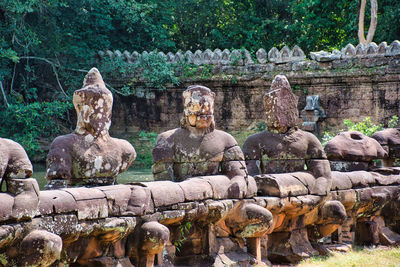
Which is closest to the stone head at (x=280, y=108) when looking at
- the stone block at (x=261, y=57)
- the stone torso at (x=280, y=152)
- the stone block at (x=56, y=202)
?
the stone torso at (x=280, y=152)

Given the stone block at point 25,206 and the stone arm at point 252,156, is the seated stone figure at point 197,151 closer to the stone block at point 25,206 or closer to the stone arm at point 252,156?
the stone arm at point 252,156

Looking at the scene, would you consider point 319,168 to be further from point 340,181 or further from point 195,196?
point 195,196

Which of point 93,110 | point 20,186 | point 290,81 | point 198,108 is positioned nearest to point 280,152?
point 198,108

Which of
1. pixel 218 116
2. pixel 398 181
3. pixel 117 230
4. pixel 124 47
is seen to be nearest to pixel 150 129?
pixel 218 116

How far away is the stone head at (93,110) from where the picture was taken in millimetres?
6156

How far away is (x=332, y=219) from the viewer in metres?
7.50

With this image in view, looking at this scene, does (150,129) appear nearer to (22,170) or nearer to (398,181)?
(398,181)

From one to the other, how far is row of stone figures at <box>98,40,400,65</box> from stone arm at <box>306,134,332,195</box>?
30.3ft

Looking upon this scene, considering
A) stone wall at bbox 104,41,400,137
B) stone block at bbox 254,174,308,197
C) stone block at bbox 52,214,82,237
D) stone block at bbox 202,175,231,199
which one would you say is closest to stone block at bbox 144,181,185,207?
stone block at bbox 202,175,231,199

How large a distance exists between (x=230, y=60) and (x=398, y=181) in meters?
9.27

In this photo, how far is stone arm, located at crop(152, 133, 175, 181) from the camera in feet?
21.4

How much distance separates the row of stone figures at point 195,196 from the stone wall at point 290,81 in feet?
24.0

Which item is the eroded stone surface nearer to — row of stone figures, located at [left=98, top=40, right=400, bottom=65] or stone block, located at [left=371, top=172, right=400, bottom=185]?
stone block, located at [left=371, top=172, right=400, bottom=185]

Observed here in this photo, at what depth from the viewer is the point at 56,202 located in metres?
4.83
